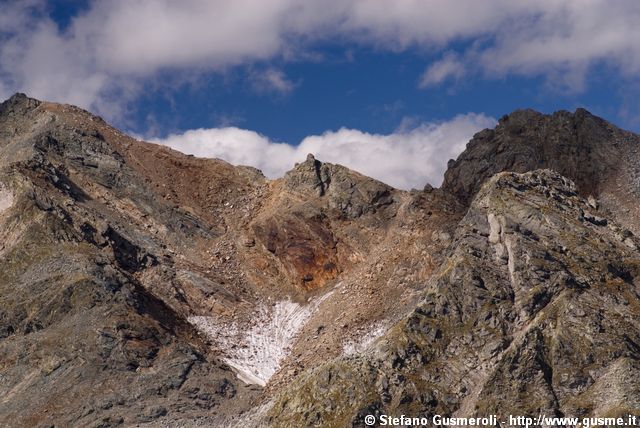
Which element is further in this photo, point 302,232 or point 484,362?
point 302,232

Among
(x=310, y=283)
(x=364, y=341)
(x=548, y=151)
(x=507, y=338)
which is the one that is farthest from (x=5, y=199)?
(x=548, y=151)

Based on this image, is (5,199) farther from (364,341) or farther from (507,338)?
(507,338)

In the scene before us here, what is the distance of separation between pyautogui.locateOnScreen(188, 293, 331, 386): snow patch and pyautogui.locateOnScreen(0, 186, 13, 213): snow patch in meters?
22.5

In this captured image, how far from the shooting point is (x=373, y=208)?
128000mm

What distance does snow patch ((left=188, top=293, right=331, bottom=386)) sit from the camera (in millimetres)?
107125

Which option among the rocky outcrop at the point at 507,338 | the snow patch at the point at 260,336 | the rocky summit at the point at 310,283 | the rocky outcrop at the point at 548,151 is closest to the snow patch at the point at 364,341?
the rocky summit at the point at 310,283

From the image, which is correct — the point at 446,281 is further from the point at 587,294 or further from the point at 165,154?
the point at 165,154

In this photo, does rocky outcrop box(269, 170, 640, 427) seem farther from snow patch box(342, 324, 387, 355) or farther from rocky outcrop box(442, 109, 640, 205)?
rocky outcrop box(442, 109, 640, 205)

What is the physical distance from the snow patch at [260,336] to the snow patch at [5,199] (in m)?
22.5

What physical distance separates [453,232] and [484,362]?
24.8m

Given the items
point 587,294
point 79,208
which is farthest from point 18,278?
point 587,294

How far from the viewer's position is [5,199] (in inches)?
4734

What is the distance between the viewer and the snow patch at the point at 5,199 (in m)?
120

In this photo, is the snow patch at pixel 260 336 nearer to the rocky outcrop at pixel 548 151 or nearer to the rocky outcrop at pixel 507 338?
the rocky outcrop at pixel 507 338
